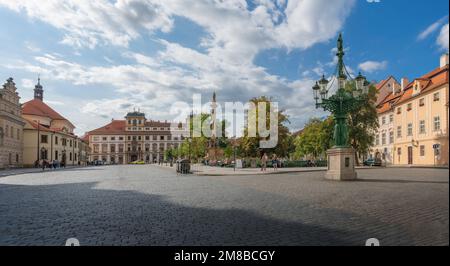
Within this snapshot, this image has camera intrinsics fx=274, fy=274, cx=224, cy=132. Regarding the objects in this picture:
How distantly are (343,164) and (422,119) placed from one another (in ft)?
35.8

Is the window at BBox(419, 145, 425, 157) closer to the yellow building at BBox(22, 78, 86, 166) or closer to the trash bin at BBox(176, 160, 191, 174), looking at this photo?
the trash bin at BBox(176, 160, 191, 174)

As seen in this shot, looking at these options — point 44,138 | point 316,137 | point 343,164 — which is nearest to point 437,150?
point 343,164

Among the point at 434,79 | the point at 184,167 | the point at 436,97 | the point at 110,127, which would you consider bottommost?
the point at 184,167

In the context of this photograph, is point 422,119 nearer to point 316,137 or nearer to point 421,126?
point 421,126

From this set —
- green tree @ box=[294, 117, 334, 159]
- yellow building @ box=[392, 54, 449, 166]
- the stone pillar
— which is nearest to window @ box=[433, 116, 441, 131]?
yellow building @ box=[392, 54, 449, 166]

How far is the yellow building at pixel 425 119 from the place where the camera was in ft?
5.45

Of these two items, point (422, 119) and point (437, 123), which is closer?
point (437, 123)

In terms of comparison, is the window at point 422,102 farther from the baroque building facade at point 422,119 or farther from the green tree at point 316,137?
the green tree at point 316,137

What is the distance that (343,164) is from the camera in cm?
1230

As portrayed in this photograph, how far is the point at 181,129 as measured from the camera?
67.1m

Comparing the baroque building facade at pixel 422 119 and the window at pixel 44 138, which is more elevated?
the window at pixel 44 138

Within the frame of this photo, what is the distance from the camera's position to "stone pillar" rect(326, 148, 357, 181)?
1227cm

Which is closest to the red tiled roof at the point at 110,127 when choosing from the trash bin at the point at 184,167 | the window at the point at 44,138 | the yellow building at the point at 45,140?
the trash bin at the point at 184,167

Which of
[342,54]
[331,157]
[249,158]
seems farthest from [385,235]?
[249,158]
